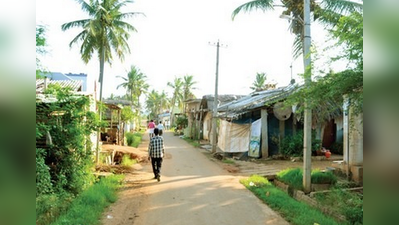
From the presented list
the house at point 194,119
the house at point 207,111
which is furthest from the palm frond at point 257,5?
the house at point 194,119

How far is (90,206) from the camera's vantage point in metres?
6.98

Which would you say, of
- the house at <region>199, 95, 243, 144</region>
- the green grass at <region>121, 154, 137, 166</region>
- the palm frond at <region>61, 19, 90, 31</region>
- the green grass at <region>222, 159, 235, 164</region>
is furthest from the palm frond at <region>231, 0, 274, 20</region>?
the house at <region>199, 95, 243, 144</region>

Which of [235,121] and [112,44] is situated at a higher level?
Result: [112,44]

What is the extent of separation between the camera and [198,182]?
10.6 meters

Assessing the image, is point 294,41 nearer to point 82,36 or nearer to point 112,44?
point 112,44

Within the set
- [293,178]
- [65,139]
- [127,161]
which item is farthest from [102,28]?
[293,178]

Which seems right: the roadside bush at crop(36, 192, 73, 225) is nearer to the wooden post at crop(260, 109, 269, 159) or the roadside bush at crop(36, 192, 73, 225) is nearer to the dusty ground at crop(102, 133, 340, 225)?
the dusty ground at crop(102, 133, 340, 225)

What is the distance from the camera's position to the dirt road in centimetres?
653

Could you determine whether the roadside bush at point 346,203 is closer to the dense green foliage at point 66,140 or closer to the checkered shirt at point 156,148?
the checkered shirt at point 156,148

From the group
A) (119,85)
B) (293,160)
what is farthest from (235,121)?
(119,85)

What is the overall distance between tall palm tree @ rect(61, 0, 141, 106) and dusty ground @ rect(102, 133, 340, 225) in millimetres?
10215

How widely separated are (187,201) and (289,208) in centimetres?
251
